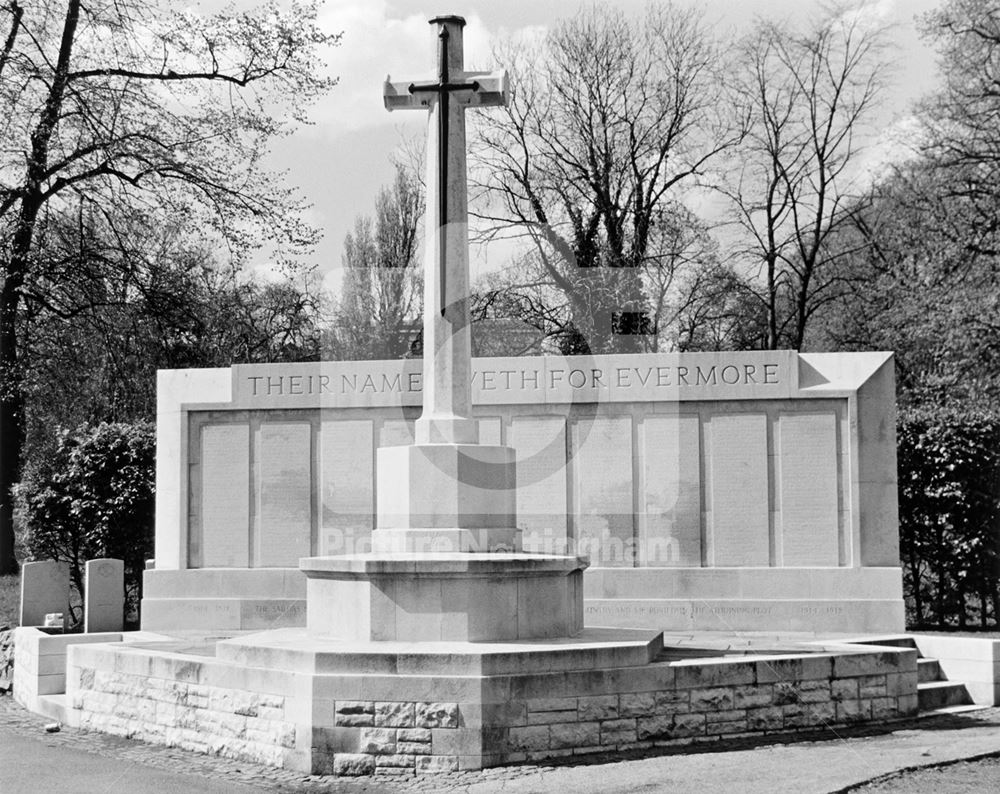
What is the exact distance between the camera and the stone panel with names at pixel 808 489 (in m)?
16.4

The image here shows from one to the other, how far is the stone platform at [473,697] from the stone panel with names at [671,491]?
4.80 m

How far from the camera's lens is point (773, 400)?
1661cm

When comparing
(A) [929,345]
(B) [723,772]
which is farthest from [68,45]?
(B) [723,772]

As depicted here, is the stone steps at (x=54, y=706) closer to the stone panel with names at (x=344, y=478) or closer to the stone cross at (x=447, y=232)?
the stone panel with names at (x=344, y=478)

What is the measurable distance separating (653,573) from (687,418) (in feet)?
7.41

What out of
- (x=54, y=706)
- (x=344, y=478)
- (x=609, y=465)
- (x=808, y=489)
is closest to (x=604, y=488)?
(x=609, y=465)

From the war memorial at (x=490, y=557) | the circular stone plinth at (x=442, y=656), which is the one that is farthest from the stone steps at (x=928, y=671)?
the circular stone plinth at (x=442, y=656)

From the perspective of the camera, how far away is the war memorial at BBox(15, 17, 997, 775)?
9859mm

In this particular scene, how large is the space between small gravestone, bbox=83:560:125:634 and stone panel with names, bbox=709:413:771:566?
8.62 m

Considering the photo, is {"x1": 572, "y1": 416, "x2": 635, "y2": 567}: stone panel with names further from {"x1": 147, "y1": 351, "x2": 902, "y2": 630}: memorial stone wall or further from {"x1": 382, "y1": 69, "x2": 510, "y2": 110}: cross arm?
{"x1": 382, "y1": 69, "x2": 510, "y2": 110}: cross arm

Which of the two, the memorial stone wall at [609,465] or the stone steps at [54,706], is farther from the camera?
the memorial stone wall at [609,465]

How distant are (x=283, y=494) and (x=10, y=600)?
19.2 ft

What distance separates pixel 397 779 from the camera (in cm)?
939

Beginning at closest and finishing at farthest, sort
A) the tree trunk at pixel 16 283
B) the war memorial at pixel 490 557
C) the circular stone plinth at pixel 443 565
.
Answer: the war memorial at pixel 490 557 → the circular stone plinth at pixel 443 565 → the tree trunk at pixel 16 283
